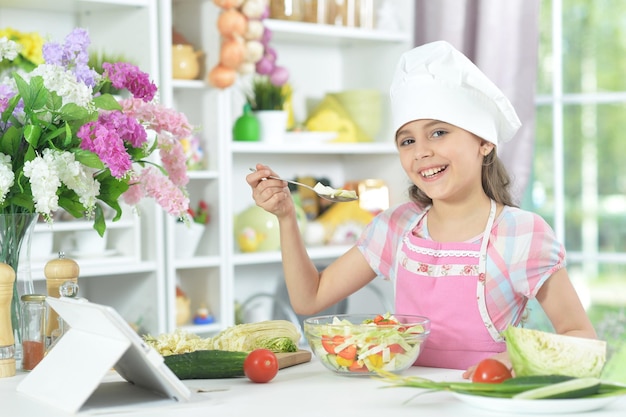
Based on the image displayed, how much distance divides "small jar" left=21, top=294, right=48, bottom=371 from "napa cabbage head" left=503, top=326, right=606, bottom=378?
0.85 metres

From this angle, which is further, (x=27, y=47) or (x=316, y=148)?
(x=316, y=148)

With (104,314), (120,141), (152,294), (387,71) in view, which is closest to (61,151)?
(120,141)

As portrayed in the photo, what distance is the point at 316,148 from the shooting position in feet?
13.0

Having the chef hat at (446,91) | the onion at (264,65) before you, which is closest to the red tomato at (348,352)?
the chef hat at (446,91)

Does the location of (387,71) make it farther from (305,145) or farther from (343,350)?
(343,350)

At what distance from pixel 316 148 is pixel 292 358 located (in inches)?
87.4

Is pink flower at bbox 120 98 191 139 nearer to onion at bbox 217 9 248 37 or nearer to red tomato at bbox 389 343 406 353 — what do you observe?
red tomato at bbox 389 343 406 353

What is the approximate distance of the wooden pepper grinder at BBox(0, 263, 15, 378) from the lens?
1.74m

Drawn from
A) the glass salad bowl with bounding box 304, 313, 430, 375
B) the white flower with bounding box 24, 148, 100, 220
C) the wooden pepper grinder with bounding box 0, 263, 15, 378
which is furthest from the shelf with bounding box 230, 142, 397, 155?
the glass salad bowl with bounding box 304, 313, 430, 375

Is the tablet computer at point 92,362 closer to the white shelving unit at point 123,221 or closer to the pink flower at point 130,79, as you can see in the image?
the pink flower at point 130,79

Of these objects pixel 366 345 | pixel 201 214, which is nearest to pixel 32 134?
pixel 366 345

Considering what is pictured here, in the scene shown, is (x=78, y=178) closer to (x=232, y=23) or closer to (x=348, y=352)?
(x=348, y=352)

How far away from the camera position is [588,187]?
13.3 ft

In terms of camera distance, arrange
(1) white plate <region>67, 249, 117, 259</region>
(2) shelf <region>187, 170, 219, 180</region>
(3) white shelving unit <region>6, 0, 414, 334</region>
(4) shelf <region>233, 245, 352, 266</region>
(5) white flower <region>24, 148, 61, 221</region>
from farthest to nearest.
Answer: (4) shelf <region>233, 245, 352, 266</region> < (2) shelf <region>187, 170, 219, 180</region> < (3) white shelving unit <region>6, 0, 414, 334</region> < (1) white plate <region>67, 249, 117, 259</region> < (5) white flower <region>24, 148, 61, 221</region>
